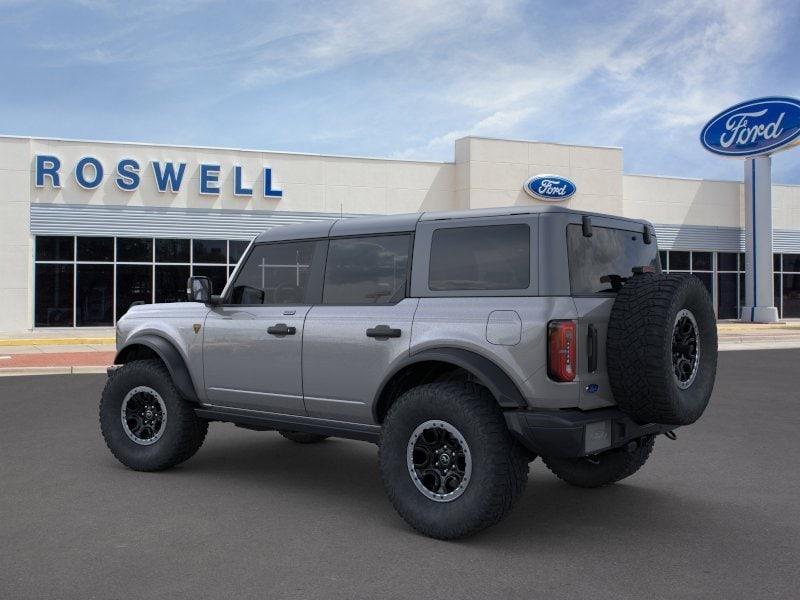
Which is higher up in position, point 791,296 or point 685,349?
point 791,296

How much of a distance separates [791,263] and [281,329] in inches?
1393

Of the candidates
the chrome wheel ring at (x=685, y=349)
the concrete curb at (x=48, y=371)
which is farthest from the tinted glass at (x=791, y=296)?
the chrome wheel ring at (x=685, y=349)

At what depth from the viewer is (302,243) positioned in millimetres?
6180

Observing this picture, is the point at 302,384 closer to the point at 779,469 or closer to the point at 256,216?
the point at 779,469

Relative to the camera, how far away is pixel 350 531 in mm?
5156

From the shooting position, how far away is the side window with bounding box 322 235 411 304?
556 cm

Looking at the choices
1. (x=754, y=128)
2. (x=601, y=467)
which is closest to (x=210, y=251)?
(x=754, y=128)

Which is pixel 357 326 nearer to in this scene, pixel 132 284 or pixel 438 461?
pixel 438 461

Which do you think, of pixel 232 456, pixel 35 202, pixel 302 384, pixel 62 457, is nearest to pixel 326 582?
pixel 302 384

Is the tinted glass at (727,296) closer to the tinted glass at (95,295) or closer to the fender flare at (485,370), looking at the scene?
the tinted glass at (95,295)

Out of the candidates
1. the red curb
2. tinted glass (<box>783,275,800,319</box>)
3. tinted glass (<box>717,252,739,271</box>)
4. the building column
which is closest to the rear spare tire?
the red curb

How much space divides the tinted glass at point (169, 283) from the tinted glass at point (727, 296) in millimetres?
22277

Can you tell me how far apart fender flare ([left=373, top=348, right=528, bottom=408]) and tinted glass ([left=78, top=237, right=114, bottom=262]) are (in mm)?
23191

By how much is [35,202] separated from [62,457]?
2036 centimetres
